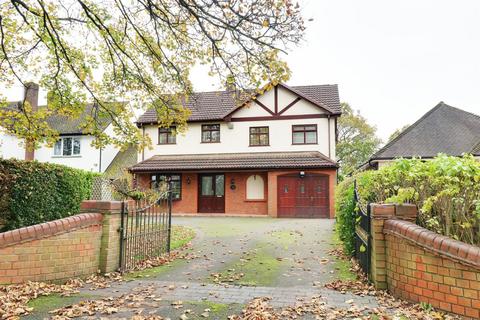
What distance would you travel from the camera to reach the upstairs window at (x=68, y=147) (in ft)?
81.4

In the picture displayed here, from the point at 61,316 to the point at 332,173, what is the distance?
15.9 m

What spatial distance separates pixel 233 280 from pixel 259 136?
1536cm

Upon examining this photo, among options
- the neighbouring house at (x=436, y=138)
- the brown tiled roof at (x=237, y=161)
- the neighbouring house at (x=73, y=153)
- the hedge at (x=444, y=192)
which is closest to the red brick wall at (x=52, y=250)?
the hedge at (x=444, y=192)

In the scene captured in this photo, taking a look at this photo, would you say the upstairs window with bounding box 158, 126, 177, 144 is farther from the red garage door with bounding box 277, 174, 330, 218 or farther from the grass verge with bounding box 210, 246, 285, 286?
the grass verge with bounding box 210, 246, 285, 286

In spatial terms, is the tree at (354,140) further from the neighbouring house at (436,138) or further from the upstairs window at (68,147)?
the upstairs window at (68,147)

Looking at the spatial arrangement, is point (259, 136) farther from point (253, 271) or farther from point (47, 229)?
point (47, 229)

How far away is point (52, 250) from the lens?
16.1ft

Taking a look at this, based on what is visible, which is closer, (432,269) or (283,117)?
(432,269)

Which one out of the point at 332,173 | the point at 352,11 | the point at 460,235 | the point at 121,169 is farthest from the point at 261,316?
the point at 121,169

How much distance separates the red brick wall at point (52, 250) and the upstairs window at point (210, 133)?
15636mm

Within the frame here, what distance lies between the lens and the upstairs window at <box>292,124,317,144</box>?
19.7 metres

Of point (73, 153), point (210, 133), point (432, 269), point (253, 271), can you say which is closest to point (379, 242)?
point (432, 269)

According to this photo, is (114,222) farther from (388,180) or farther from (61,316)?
(388,180)

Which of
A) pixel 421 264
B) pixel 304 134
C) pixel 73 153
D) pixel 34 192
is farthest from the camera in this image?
pixel 73 153
